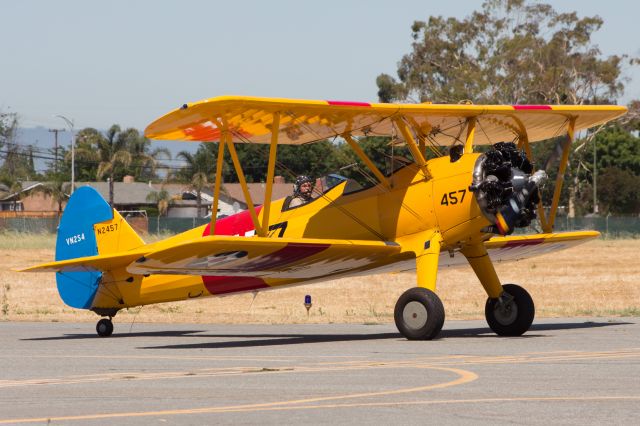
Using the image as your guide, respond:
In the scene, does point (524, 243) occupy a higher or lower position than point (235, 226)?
lower

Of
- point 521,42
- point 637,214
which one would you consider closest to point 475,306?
point 521,42

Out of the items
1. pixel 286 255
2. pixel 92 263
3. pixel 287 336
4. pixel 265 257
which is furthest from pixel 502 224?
pixel 92 263

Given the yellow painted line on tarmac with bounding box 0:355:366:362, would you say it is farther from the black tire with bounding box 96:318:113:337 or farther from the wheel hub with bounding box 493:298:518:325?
the black tire with bounding box 96:318:113:337

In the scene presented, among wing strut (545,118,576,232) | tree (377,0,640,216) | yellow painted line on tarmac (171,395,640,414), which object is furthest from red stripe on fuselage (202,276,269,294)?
tree (377,0,640,216)

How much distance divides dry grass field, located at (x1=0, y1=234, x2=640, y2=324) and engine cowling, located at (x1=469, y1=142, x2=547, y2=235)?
20.2 ft

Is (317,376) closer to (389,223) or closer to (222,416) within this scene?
(222,416)

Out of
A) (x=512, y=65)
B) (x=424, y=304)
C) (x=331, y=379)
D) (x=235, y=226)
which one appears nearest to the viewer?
(x=331, y=379)

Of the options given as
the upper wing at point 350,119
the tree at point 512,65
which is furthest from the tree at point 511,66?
the upper wing at point 350,119

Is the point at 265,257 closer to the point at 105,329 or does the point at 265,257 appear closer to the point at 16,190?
the point at 105,329

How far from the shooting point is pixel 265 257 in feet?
49.0

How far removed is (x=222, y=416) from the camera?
8008 mm

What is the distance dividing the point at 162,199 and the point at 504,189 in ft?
267

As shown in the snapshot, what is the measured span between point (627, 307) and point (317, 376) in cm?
1484

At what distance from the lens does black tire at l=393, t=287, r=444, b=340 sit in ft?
47.1
